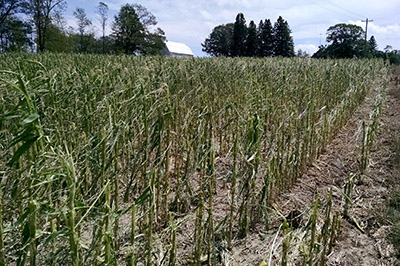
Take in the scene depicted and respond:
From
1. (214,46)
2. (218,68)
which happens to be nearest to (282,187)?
(218,68)

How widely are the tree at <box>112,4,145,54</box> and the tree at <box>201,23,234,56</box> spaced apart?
888 inches

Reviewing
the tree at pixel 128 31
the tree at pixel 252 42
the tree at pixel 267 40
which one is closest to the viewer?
the tree at pixel 128 31

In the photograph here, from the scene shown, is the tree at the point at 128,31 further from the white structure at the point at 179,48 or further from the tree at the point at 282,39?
the tree at the point at 282,39

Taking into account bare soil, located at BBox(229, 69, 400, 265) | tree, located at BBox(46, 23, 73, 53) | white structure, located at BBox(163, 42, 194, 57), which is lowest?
bare soil, located at BBox(229, 69, 400, 265)

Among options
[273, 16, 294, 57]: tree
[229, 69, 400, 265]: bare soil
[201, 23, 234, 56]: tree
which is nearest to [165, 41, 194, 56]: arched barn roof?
[201, 23, 234, 56]: tree

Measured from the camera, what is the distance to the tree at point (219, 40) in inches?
2239

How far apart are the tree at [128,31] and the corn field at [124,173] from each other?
3440 centimetres

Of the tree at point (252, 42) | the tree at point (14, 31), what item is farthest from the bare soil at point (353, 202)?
the tree at point (252, 42)

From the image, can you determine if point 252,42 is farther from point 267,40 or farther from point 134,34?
point 134,34

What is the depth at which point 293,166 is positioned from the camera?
7.86 feet

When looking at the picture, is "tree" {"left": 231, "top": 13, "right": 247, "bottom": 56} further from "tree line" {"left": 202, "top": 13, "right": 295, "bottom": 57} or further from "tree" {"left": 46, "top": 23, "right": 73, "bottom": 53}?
"tree" {"left": 46, "top": 23, "right": 73, "bottom": 53}

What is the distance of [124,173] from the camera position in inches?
66.0

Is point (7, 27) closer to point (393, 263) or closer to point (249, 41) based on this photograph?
point (249, 41)

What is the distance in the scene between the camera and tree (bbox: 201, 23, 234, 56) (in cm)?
5688
